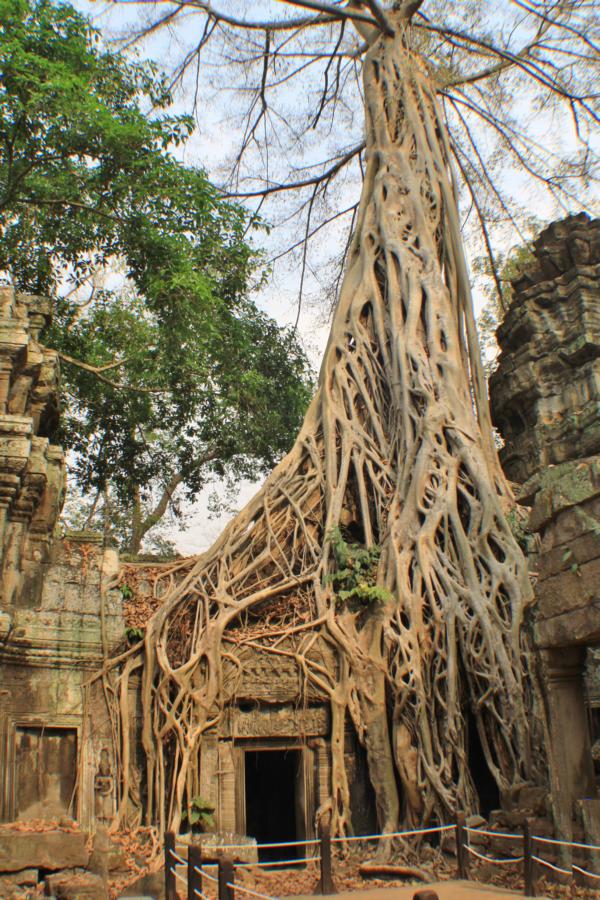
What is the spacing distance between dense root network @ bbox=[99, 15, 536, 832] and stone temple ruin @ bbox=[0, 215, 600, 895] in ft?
0.78

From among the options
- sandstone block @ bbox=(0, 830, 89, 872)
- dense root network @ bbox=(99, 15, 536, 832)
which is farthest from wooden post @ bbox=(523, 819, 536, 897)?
sandstone block @ bbox=(0, 830, 89, 872)

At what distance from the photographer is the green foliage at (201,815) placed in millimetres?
6660

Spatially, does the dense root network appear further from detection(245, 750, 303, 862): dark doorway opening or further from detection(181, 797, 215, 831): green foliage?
detection(245, 750, 303, 862): dark doorway opening

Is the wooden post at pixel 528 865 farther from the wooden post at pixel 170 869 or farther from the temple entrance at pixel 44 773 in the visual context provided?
the temple entrance at pixel 44 773

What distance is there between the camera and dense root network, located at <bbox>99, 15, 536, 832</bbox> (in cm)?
673

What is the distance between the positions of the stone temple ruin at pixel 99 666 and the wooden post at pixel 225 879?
1.61 meters

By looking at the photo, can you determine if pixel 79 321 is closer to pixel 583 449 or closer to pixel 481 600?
pixel 481 600

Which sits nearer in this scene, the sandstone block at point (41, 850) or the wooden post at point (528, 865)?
the wooden post at point (528, 865)

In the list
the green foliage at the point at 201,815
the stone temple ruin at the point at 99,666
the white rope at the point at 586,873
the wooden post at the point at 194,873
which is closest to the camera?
the wooden post at the point at 194,873

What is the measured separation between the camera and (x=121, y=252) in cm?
907

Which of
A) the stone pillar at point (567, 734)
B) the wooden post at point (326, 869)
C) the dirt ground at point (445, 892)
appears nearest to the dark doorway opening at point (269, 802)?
the dirt ground at point (445, 892)

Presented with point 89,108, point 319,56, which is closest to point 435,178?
point 319,56

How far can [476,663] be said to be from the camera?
267 inches

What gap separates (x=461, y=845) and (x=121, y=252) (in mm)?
6699
